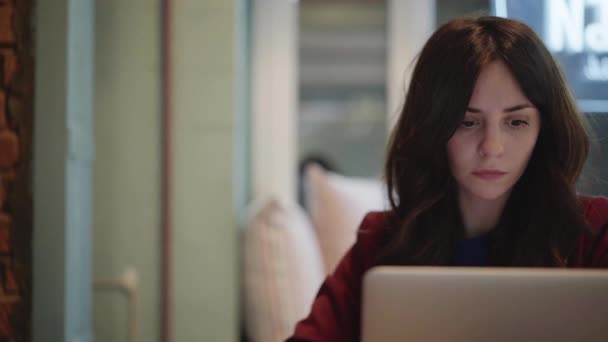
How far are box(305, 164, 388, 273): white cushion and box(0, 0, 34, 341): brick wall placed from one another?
1.18 metres

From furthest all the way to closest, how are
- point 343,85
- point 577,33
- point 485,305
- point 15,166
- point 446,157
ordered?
point 343,85 → point 577,33 → point 15,166 → point 446,157 → point 485,305

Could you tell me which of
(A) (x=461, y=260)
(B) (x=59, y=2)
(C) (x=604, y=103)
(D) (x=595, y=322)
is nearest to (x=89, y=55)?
(B) (x=59, y=2)

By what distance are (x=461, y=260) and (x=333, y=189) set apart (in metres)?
1.18

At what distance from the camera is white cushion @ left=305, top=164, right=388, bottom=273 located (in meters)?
2.27

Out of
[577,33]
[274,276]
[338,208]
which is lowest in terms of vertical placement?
[274,276]

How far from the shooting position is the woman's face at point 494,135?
3.39 feet

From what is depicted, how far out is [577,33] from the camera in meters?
1.42

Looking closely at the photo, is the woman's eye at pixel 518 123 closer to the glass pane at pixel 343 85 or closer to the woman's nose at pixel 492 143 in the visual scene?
the woman's nose at pixel 492 143

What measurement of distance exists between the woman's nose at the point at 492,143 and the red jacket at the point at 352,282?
213 mm

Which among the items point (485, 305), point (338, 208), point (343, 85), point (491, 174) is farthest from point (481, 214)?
point (343, 85)

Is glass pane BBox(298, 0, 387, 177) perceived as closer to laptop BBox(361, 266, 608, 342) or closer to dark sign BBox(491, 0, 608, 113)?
dark sign BBox(491, 0, 608, 113)

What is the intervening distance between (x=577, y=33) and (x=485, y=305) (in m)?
0.89

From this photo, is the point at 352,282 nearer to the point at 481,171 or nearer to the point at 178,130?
the point at 481,171

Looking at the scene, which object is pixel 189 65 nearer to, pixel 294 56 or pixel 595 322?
pixel 294 56
